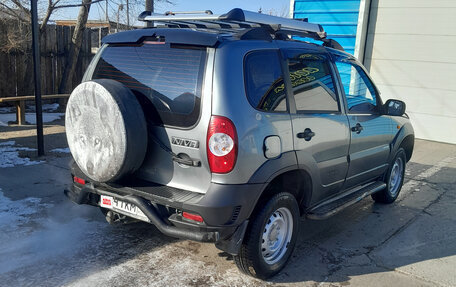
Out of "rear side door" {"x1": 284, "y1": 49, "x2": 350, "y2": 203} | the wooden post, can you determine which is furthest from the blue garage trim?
the wooden post

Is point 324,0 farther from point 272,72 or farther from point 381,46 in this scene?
point 272,72

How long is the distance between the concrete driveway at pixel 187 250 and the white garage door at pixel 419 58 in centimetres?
513

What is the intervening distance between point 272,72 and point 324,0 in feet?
29.2

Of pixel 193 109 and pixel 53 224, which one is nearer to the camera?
pixel 193 109

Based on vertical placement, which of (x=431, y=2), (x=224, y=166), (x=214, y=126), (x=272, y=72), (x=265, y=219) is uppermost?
(x=431, y=2)

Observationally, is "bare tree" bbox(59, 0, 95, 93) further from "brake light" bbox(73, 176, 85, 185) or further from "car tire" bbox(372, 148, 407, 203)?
"car tire" bbox(372, 148, 407, 203)

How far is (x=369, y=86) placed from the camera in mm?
5188

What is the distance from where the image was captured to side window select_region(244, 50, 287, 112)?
3338 millimetres

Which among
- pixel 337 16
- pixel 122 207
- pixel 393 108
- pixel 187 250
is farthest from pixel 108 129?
pixel 337 16

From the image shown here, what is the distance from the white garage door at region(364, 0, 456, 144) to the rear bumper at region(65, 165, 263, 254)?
8.37m

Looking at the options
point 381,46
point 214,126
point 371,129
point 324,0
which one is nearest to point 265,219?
point 214,126

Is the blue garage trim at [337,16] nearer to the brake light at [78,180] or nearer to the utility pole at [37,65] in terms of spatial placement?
the utility pole at [37,65]

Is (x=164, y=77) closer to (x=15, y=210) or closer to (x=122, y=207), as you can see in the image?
(x=122, y=207)

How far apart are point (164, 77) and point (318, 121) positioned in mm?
1476
